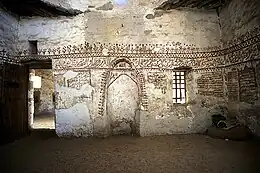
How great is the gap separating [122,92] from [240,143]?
3.68 m

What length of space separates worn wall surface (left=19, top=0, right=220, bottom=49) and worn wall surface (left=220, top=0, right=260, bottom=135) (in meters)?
0.82

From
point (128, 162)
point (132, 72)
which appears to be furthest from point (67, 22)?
point (128, 162)

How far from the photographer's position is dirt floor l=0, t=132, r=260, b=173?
3.69m

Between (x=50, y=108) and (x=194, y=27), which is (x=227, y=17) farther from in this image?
(x=50, y=108)

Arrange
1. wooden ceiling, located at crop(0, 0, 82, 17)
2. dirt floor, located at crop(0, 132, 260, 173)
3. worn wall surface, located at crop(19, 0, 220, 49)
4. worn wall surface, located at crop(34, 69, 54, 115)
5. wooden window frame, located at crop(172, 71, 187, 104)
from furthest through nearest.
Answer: worn wall surface, located at crop(34, 69, 54, 115)
wooden window frame, located at crop(172, 71, 187, 104)
worn wall surface, located at crop(19, 0, 220, 49)
wooden ceiling, located at crop(0, 0, 82, 17)
dirt floor, located at crop(0, 132, 260, 173)

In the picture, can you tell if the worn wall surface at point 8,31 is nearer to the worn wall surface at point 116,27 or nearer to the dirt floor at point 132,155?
the worn wall surface at point 116,27

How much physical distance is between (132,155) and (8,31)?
529 cm

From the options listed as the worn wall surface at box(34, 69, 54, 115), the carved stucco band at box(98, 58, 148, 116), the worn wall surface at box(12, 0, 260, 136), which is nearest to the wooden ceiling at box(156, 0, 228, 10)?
the worn wall surface at box(12, 0, 260, 136)

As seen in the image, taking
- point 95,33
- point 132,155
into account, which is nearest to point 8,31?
point 95,33

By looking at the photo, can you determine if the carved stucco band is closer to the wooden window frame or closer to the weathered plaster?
the weathered plaster

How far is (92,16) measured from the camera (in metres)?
6.77

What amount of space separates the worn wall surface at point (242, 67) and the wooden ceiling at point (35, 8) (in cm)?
489

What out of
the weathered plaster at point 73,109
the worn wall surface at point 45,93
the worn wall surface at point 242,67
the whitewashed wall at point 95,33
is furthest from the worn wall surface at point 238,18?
the worn wall surface at point 45,93

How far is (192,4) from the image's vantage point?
6.80 m
